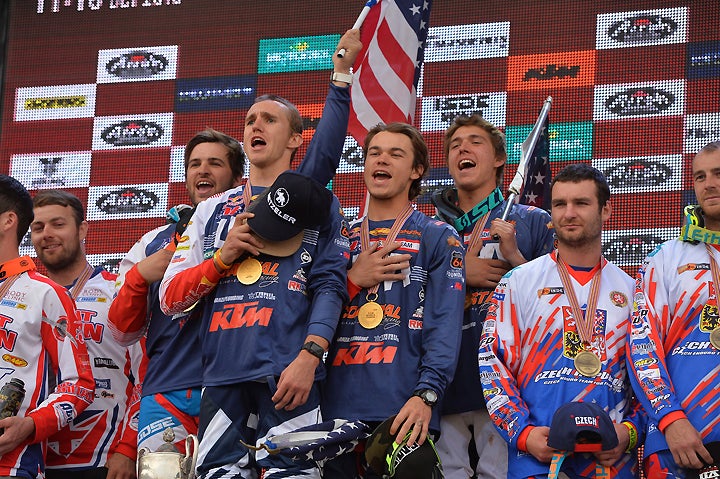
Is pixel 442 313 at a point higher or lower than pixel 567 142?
lower

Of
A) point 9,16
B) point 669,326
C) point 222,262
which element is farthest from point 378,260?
point 9,16

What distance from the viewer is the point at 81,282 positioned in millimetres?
5223

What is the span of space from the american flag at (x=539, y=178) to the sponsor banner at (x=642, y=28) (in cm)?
106

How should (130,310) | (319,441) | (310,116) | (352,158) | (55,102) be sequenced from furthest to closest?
(55,102) < (310,116) < (352,158) < (130,310) < (319,441)

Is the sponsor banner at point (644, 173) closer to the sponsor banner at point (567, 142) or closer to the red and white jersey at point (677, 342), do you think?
the sponsor banner at point (567, 142)

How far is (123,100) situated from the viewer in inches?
268

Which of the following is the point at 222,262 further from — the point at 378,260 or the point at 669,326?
the point at 669,326

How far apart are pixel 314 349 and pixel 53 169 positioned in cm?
328

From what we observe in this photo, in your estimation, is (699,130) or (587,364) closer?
(587,364)

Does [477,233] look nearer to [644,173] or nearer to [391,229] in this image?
[391,229]

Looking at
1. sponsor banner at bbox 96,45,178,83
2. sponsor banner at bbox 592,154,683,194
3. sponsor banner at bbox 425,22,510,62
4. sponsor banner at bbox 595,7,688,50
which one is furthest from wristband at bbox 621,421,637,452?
sponsor banner at bbox 96,45,178,83

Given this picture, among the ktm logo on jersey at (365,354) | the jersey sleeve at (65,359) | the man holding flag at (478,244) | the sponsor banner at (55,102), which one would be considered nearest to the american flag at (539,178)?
the man holding flag at (478,244)

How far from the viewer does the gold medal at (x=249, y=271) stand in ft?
13.6

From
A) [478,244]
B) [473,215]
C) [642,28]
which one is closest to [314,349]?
[478,244]
